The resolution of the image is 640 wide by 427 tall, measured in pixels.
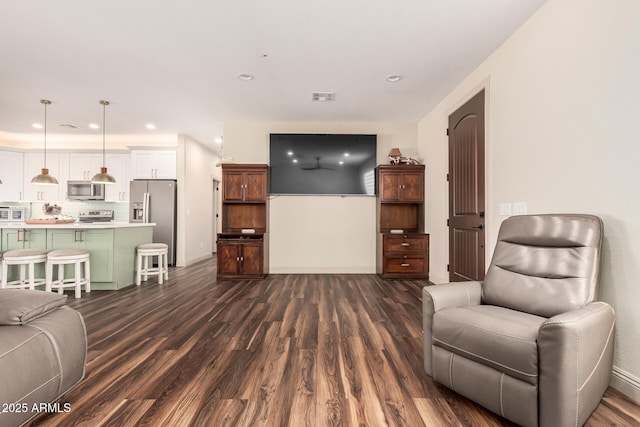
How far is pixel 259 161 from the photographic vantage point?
5398 millimetres

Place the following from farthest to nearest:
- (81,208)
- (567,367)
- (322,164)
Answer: (81,208) < (322,164) < (567,367)

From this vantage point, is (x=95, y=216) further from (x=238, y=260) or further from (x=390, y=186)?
(x=390, y=186)

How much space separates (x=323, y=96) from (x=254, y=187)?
183 centimetres

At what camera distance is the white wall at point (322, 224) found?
5422 mm

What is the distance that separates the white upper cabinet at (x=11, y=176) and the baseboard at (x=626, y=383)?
9271 millimetres

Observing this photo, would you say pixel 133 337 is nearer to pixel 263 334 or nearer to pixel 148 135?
pixel 263 334

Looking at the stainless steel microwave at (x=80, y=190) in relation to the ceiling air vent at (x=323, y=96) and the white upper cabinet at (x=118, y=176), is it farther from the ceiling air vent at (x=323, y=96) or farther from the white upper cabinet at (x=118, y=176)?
the ceiling air vent at (x=323, y=96)

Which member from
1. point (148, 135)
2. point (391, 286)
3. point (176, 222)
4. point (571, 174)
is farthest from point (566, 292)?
point (148, 135)

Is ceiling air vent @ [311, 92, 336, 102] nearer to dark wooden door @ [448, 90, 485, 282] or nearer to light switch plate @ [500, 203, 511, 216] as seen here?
dark wooden door @ [448, 90, 485, 282]

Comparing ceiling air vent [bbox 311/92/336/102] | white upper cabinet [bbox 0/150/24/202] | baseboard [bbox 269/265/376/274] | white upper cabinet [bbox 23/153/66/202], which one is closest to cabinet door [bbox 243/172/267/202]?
baseboard [bbox 269/265/376/274]

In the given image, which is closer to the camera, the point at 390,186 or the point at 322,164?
the point at 390,186

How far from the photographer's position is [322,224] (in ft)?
17.8

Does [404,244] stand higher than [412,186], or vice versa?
[412,186]

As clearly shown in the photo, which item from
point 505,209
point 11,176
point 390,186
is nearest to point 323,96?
point 390,186
